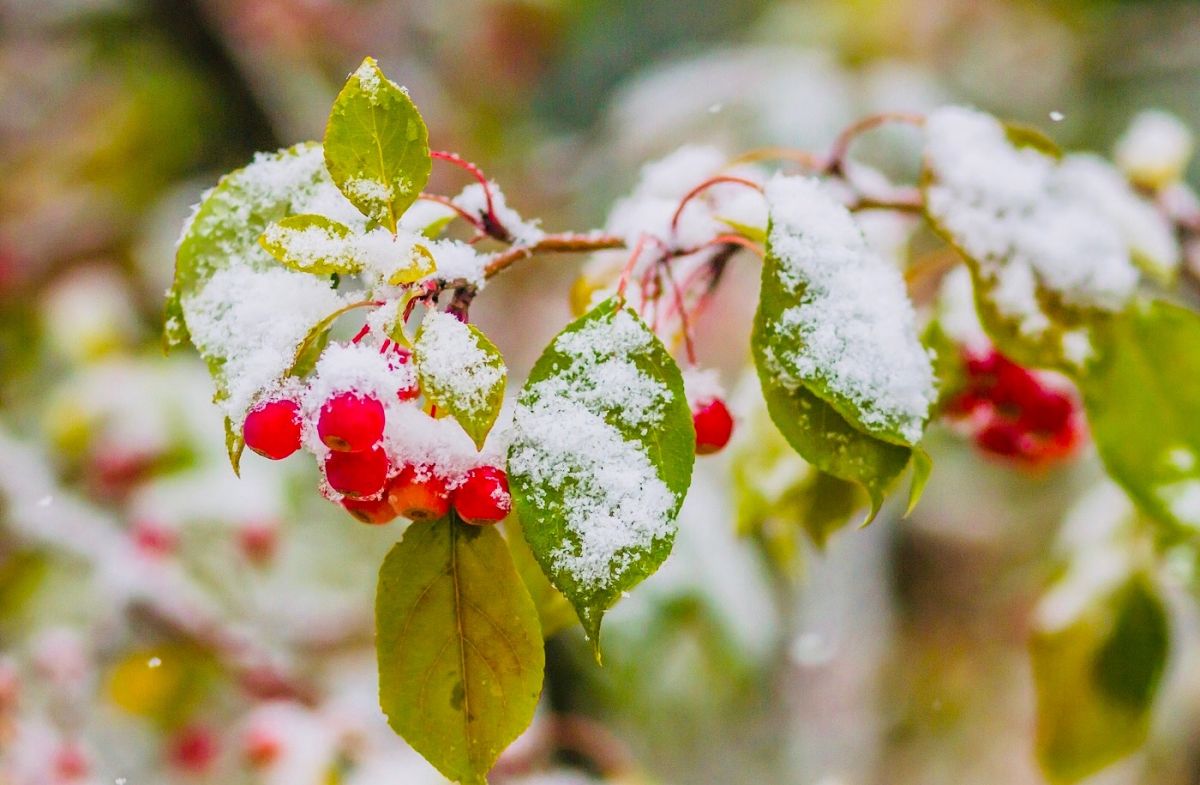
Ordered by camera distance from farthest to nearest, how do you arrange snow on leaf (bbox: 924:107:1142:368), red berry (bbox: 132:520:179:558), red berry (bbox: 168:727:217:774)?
red berry (bbox: 168:727:217:774) < red berry (bbox: 132:520:179:558) < snow on leaf (bbox: 924:107:1142:368)

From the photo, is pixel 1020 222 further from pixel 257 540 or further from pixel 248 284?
pixel 257 540

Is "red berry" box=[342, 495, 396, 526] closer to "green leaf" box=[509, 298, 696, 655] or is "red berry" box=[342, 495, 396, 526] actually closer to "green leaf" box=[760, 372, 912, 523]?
"green leaf" box=[509, 298, 696, 655]

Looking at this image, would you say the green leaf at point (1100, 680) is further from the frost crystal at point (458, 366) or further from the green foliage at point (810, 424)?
the frost crystal at point (458, 366)

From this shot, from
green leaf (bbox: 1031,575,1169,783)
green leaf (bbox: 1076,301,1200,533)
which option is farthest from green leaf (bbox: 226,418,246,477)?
green leaf (bbox: 1031,575,1169,783)

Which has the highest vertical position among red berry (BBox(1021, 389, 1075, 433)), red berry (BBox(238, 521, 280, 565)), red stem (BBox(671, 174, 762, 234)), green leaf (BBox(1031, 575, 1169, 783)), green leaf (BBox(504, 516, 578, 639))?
red stem (BBox(671, 174, 762, 234))

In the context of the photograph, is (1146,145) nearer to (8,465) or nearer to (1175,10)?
(8,465)

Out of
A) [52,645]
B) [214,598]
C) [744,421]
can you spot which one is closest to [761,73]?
[744,421]
